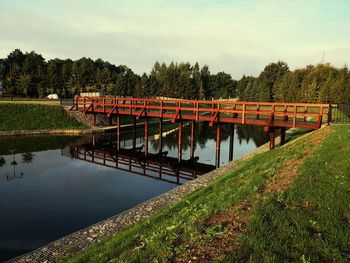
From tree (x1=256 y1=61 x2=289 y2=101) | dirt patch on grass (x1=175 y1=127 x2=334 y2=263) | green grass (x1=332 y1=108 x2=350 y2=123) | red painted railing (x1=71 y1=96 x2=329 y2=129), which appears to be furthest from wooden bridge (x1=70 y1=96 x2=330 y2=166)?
tree (x1=256 y1=61 x2=289 y2=101)

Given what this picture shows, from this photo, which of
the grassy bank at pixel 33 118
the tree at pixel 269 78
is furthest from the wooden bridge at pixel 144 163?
the tree at pixel 269 78

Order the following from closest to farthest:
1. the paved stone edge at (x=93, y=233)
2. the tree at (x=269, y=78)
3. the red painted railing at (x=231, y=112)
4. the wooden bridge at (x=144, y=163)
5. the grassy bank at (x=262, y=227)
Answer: the grassy bank at (x=262, y=227), the paved stone edge at (x=93, y=233), the wooden bridge at (x=144, y=163), the red painted railing at (x=231, y=112), the tree at (x=269, y=78)

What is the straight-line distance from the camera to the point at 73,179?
20250mm

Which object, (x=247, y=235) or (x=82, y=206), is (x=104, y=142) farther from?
(x=247, y=235)

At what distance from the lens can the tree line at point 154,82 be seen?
7406cm

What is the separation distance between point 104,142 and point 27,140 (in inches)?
318

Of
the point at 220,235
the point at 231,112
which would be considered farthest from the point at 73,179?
the point at 220,235

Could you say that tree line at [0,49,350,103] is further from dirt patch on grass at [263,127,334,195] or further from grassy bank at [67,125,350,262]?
grassy bank at [67,125,350,262]

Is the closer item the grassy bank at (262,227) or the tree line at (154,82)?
the grassy bank at (262,227)

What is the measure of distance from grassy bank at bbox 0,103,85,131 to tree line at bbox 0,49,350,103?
22.1 metres

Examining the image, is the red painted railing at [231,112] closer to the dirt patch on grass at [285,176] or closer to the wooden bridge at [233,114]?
the wooden bridge at [233,114]

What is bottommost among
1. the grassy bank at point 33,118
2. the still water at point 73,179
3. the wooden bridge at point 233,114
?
the still water at point 73,179

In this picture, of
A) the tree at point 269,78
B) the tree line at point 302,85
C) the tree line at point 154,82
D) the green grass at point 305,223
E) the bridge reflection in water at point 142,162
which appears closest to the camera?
the green grass at point 305,223

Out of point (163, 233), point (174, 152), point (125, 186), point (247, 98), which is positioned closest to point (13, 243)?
point (163, 233)
